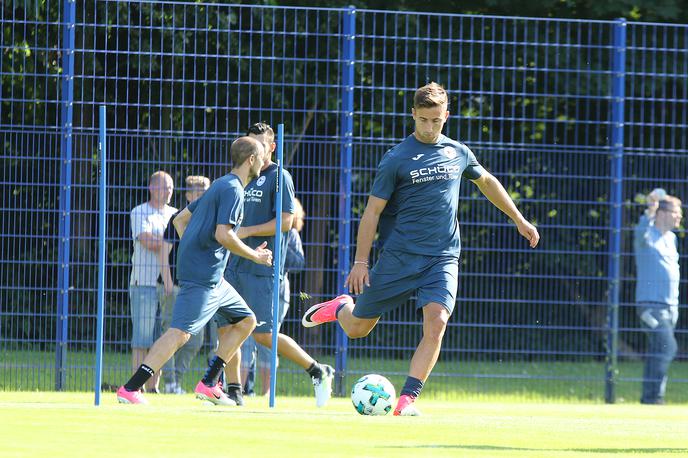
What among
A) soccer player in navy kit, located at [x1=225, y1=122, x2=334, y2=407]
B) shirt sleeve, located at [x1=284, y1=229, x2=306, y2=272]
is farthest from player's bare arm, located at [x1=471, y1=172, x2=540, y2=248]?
shirt sleeve, located at [x1=284, y1=229, x2=306, y2=272]

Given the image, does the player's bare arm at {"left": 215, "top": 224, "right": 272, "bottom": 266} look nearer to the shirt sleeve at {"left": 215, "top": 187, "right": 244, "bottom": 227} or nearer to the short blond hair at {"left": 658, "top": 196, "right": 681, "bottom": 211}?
the shirt sleeve at {"left": 215, "top": 187, "right": 244, "bottom": 227}

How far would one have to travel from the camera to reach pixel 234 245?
9.34 m

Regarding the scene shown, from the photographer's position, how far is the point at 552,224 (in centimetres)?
1362

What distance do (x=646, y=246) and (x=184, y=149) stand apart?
14.7ft

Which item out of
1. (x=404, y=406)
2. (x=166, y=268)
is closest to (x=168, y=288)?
(x=166, y=268)

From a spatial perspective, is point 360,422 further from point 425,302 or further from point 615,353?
point 615,353

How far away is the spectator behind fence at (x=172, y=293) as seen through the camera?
1214 centimetres

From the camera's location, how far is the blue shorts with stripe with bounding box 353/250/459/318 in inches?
353

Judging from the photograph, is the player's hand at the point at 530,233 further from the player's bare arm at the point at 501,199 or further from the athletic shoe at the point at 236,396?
the athletic shoe at the point at 236,396

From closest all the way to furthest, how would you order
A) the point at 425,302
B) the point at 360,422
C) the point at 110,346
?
the point at 360,422 → the point at 425,302 → the point at 110,346

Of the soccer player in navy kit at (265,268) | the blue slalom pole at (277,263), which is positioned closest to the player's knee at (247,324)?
the blue slalom pole at (277,263)

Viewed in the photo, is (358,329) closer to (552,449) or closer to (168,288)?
(552,449)

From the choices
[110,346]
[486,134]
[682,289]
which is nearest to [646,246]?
[682,289]

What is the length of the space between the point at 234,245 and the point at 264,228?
3.79 feet
